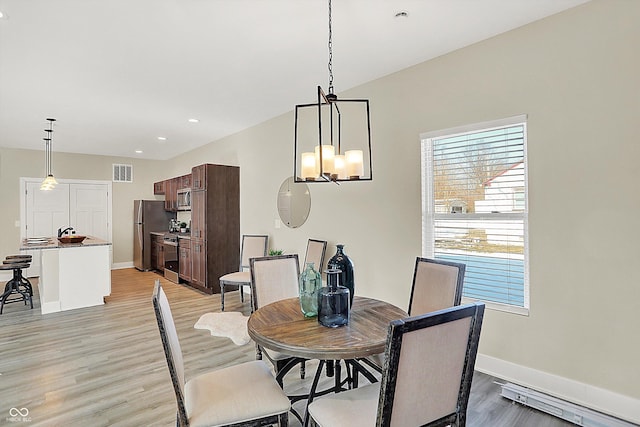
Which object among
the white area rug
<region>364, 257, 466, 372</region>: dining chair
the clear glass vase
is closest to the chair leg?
the clear glass vase

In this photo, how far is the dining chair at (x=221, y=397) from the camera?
1492 millimetres

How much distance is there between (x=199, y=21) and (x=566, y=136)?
9.11ft

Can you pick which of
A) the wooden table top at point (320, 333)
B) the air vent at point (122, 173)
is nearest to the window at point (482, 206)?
the wooden table top at point (320, 333)

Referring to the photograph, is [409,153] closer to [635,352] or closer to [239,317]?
[635,352]

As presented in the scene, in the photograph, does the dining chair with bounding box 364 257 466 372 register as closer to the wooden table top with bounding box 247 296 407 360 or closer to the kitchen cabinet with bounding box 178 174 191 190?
the wooden table top with bounding box 247 296 407 360

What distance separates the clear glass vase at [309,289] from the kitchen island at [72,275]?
438cm

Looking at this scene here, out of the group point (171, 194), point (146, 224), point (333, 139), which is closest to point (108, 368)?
point (333, 139)

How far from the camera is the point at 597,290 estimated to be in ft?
7.50

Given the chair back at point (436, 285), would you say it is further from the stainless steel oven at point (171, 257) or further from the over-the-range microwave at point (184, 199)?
the over-the-range microwave at point (184, 199)

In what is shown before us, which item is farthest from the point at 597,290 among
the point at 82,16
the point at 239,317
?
the point at 82,16

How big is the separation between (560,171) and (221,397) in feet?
8.66

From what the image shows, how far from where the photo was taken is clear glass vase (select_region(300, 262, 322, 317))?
1949 mm

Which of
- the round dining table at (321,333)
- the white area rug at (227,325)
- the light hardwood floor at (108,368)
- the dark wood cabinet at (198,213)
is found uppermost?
the dark wood cabinet at (198,213)

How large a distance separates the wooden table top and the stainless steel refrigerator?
267 inches
